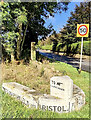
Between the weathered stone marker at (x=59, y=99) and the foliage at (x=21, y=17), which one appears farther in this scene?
the foliage at (x=21, y=17)

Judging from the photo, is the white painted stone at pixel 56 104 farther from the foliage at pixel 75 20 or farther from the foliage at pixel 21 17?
the foliage at pixel 75 20

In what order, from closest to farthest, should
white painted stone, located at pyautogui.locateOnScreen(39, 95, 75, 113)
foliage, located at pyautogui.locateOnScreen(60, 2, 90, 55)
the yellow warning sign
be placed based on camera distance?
1. white painted stone, located at pyautogui.locateOnScreen(39, 95, 75, 113)
2. the yellow warning sign
3. foliage, located at pyautogui.locateOnScreen(60, 2, 90, 55)

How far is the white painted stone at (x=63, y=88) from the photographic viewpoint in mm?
2129

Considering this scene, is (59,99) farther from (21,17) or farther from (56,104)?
(21,17)

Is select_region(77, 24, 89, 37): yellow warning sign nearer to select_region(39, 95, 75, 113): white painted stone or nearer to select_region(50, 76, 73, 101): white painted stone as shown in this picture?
select_region(50, 76, 73, 101): white painted stone

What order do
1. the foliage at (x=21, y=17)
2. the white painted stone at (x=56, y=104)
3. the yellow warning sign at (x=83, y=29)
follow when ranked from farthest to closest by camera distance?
the yellow warning sign at (x=83, y=29)
the foliage at (x=21, y=17)
the white painted stone at (x=56, y=104)

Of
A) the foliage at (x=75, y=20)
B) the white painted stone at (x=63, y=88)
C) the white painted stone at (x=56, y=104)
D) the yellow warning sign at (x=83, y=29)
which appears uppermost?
the foliage at (x=75, y=20)

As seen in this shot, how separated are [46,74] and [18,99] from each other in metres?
1.56

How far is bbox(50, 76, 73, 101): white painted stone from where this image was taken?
2.13 m

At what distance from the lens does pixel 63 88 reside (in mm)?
2166

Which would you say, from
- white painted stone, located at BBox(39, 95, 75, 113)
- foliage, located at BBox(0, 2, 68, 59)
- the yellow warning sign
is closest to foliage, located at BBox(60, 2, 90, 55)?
foliage, located at BBox(0, 2, 68, 59)

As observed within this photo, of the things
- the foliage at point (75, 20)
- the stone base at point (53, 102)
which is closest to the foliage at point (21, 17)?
the stone base at point (53, 102)

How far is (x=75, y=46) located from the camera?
14055 millimetres

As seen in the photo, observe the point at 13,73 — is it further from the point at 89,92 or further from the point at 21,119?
the point at 89,92
